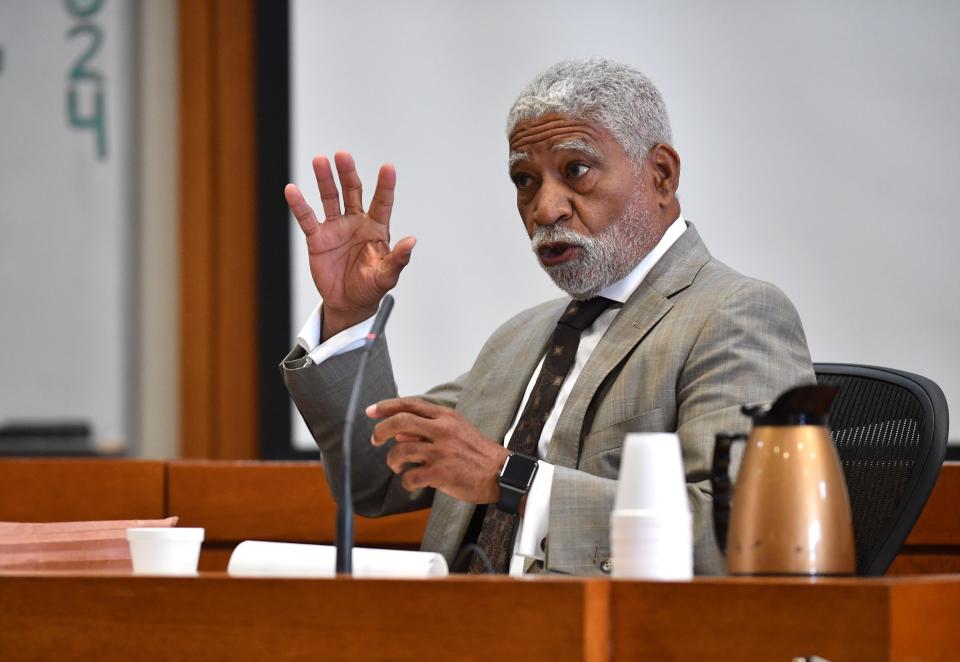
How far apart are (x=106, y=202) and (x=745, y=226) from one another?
5.15 ft

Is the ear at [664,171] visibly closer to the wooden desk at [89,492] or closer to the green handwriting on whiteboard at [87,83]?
the wooden desk at [89,492]

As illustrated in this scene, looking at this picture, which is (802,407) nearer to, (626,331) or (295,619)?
(295,619)

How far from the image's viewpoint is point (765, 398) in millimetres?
1562

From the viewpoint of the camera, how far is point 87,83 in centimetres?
310

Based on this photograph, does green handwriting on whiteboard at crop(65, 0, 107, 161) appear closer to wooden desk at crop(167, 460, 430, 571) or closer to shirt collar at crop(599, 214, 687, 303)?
wooden desk at crop(167, 460, 430, 571)

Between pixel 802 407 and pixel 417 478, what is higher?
pixel 802 407

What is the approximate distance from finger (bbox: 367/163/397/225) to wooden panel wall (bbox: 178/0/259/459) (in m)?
1.31

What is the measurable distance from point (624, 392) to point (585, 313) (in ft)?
0.79

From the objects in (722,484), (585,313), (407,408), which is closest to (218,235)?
(585,313)

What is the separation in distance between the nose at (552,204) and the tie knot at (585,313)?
0.15m

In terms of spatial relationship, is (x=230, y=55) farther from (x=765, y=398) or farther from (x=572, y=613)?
(x=572, y=613)

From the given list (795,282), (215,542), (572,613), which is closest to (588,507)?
(572,613)

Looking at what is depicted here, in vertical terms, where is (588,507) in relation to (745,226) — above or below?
below

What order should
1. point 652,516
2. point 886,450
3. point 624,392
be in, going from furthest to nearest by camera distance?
point 624,392 → point 886,450 → point 652,516
